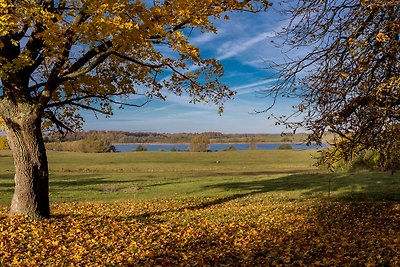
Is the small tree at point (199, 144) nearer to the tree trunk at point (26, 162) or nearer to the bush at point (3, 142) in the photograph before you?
the bush at point (3, 142)

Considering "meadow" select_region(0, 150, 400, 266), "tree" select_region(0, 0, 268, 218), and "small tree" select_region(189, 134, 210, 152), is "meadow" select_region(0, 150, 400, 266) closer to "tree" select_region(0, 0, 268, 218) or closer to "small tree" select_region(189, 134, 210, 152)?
"tree" select_region(0, 0, 268, 218)

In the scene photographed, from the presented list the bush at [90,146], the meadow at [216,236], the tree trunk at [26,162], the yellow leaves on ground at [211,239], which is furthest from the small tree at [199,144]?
the tree trunk at [26,162]

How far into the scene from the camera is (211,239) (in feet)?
34.6

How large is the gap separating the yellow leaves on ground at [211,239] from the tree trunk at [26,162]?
50cm

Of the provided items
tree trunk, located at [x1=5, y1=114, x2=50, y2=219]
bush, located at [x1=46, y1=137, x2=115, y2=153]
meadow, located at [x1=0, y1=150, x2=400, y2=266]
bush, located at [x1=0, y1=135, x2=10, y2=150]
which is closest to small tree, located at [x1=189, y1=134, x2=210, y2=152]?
bush, located at [x1=46, y1=137, x2=115, y2=153]

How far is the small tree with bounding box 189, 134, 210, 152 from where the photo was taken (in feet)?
341

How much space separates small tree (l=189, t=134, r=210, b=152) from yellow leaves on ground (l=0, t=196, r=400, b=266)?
88513 mm

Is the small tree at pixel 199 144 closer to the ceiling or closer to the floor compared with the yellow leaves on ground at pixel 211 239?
closer to the ceiling

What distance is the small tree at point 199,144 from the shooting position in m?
104

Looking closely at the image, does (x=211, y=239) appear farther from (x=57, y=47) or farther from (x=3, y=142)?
(x=3, y=142)

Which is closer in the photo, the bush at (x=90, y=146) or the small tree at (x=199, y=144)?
the bush at (x=90, y=146)

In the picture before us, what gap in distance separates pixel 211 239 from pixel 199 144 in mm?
93509

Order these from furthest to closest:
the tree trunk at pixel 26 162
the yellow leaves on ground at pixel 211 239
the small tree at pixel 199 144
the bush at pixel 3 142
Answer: the small tree at pixel 199 144 < the bush at pixel 3 142 < the tree trunk at pixel 26 162 < the yellow leaves on ground at pixel 211 239

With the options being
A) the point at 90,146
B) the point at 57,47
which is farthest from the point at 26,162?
the point at 90,146
